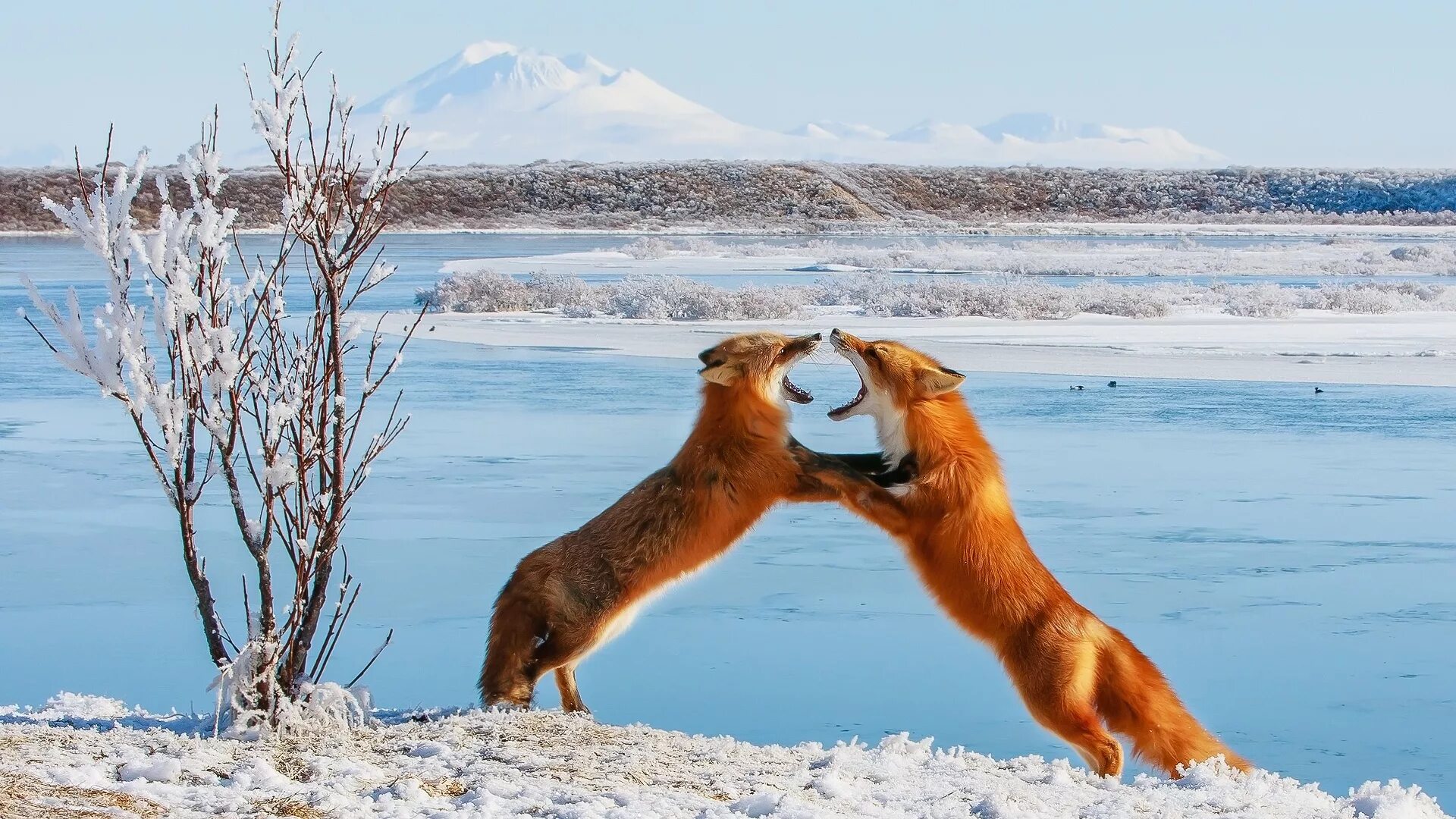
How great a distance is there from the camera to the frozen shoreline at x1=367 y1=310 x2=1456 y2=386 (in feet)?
46.4

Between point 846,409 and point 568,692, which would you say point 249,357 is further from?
point 846,409

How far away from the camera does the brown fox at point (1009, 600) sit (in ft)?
14.4

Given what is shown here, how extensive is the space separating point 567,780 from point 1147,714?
69.2 inches

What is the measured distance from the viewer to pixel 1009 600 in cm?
457

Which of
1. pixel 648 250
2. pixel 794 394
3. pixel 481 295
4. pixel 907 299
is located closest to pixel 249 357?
pixel 794 394

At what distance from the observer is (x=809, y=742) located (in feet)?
14.4

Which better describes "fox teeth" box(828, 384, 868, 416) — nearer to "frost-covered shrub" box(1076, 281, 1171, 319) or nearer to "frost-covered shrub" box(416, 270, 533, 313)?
"frost-covered shrub" box(1076, 281, 1171, 319)

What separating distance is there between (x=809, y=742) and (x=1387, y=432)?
300 inches

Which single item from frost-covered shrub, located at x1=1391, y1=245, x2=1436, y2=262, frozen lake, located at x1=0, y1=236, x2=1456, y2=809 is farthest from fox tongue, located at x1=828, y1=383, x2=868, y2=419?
frost-covered shrub, located at x1=1391, y1=245, x2=1436, y2=262

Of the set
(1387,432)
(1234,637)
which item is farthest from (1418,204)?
(1234,637)

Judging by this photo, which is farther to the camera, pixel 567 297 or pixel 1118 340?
pixel 567 297

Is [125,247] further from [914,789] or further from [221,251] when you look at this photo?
[914,789]

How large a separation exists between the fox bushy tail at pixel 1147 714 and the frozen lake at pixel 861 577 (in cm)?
43

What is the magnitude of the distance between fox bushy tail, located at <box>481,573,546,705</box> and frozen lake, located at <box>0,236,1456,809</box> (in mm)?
610
